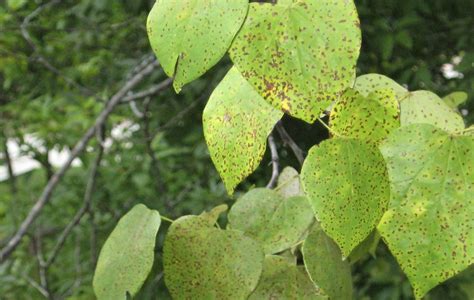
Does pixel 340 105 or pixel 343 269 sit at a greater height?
pixel 340 105

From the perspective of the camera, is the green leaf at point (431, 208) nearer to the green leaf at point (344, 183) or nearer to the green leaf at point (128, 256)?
the green leaf at point (344, 183)

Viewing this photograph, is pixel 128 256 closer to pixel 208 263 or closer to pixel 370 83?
pixel 208 263

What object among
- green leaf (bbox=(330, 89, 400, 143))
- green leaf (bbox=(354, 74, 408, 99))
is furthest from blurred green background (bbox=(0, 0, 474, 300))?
green leaf (bbox=(330, 89, 400, 143))

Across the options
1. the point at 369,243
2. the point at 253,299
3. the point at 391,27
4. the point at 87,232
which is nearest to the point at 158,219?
the point at 253,299

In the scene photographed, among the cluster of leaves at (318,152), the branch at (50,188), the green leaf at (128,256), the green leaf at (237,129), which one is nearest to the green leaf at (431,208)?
the cluster of leaves at (318,152)

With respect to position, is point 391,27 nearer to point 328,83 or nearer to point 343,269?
point 343,269

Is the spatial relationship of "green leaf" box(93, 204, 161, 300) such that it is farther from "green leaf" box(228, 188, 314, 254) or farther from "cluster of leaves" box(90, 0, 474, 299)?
"green leaf" box(228, 188, 314, 254)
